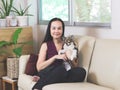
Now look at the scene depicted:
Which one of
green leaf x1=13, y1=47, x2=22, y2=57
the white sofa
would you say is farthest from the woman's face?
green leaf x1=13, y1=47, x2=22, y2=57

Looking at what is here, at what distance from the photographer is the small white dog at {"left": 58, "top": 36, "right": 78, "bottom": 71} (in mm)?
2705

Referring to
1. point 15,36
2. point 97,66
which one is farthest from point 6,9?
point 97,66

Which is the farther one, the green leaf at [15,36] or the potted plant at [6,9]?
the potted plant at [6,9]

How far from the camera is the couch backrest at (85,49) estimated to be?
284 cm

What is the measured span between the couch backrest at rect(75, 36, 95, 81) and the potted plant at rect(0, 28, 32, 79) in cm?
104

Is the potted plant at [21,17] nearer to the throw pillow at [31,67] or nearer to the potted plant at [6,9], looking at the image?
the potted plant at [6,9]

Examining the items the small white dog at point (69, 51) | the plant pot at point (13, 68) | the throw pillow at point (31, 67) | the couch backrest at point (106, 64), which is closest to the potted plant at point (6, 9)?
the plant pot at point (13, 68)

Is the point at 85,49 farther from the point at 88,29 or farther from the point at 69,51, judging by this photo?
the point at 88,29

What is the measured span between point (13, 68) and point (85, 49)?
116cm

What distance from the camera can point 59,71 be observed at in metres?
2.62

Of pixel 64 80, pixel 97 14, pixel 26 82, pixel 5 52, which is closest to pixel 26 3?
pixel 5 52

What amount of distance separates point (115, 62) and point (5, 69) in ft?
5.99

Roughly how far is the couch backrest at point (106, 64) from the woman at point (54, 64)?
0.44 feet

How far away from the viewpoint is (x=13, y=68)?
3.56m
